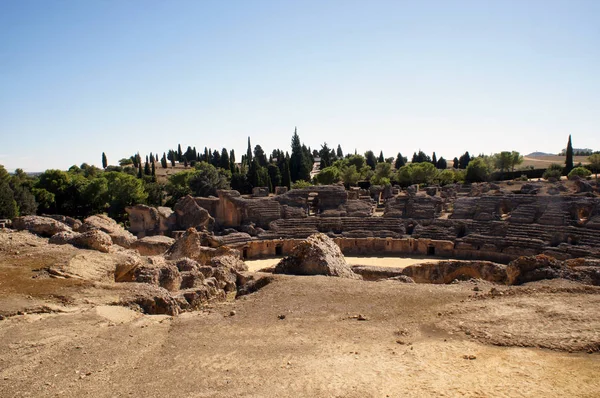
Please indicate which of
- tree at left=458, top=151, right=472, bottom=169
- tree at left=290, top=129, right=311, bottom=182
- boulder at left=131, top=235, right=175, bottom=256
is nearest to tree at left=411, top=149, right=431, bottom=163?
tree at left=458, top=151, right=472, bottom=169

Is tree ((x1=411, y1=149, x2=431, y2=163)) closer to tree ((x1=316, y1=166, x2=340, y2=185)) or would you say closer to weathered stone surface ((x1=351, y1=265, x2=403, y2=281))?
tree ((x1=316, y1=166, x2=340, y2=185))

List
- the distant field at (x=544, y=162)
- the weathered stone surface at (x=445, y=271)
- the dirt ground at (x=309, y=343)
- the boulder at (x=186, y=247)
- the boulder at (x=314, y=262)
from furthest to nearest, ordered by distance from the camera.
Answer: the distant field at (x=544, y=162) < the boulder at (x=186, y=247) < the weathered stone surface at (x=445, y=271) < the boulder at (x=314, y=262) < the dirt ground at (x=309, y=343)

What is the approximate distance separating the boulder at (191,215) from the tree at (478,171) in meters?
42.4

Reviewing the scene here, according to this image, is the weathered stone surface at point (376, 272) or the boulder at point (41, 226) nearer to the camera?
the weathered stone surface at point (376, 272)

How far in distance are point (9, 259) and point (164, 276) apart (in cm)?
530

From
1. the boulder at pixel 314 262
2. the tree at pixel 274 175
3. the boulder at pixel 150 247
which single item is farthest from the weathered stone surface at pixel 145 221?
the tree at pixel 274 175

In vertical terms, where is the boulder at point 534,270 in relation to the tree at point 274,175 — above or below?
below

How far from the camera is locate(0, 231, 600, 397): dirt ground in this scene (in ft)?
23.8

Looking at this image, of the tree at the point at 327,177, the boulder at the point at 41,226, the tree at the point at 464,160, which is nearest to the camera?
the boulder at the point at 41,226

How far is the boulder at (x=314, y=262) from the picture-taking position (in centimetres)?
1557

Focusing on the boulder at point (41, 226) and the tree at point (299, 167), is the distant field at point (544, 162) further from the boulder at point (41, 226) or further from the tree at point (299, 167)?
the boulder at point (41, 226)

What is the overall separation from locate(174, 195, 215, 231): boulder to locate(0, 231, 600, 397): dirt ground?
16.3 m

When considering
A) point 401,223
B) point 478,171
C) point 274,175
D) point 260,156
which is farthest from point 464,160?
point 401,223

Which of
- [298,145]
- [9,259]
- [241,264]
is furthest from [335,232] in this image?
[298,145]
